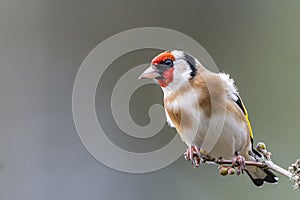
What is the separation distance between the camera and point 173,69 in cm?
90

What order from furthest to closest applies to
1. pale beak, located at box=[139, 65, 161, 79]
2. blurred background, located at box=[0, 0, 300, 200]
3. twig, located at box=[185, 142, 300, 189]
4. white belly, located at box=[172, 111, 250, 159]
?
blurred background, located at box=[0, 0, 300, 200] → white belly, located at box=[172, 111, 250, 159] → pale beak, located at box=[139, 65, 161, 79] → twig, located at box=[185, 142, 300, 189]

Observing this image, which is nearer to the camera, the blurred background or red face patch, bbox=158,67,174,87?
red face patch, bbox=158,67,174,87

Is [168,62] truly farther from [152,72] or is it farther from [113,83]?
[113,83]

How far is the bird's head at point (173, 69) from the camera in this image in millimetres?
878

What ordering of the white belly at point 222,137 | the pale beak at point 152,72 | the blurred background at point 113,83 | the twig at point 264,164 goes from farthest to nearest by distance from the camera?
1. the blurred background at point 113,83
2. the white belly at point 222,137
3. the pale beak at point 152,72
4. the twig at point 264,164

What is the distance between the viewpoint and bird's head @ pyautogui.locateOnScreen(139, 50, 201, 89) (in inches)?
34.6

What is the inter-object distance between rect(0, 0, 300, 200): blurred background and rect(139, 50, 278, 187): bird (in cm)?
90

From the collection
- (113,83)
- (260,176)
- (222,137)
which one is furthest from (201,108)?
(113,83)

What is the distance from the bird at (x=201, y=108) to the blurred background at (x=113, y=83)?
904 mm

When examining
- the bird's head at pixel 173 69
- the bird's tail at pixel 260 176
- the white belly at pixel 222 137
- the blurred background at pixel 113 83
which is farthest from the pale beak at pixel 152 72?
the blurred background at pixel 113 83

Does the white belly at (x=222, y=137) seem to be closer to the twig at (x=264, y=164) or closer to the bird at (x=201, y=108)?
the bird at (x=201, y=108)

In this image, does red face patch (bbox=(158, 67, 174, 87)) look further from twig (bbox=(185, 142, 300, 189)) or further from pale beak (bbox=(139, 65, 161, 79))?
twig (bbox=(185, 142, 300, 189))

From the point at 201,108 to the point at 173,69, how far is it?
0.36 ft

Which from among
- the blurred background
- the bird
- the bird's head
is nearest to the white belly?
the bird
